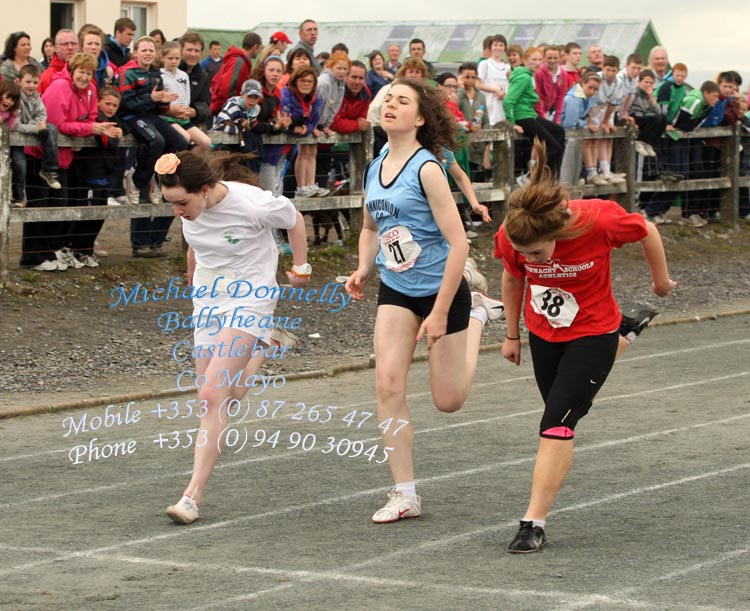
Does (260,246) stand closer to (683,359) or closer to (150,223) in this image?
(683,359)

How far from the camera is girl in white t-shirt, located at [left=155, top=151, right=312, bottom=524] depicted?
719 centimetres

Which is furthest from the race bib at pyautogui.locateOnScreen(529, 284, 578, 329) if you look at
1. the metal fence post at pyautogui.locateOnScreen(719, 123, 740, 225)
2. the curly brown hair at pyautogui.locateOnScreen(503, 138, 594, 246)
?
the metal fence post at pyautogui.locateOnScreen(719, 123, 740, 225)

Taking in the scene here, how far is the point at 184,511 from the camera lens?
695 centimetres

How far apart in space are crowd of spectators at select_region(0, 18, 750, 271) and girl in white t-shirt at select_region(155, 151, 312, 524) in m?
4.25

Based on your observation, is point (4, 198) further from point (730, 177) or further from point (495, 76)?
point (730, 177)

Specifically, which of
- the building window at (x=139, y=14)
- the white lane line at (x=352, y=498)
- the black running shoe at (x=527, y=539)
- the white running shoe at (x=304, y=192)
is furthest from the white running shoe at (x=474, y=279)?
the building window at (x=139, y=14)

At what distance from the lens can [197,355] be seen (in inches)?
291

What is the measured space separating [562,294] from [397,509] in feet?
4.37

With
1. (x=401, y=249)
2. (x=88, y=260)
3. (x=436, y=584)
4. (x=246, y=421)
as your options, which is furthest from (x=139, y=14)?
(x=436, y=584)

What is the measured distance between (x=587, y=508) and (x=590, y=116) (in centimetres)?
Result: 1247

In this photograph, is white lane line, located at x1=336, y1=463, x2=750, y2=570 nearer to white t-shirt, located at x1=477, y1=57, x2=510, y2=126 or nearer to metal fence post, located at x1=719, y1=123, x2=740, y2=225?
white t-shirt, located at x1=477, y1=57, x2=510, y2=126

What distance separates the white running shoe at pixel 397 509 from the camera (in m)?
6.94

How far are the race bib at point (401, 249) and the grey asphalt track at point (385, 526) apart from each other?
1.24m

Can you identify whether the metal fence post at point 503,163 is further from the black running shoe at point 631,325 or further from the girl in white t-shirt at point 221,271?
the black running shoe at point 631,325
